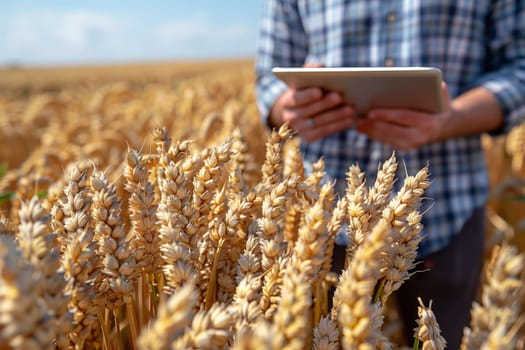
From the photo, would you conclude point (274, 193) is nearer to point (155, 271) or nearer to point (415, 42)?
point (155, 271)

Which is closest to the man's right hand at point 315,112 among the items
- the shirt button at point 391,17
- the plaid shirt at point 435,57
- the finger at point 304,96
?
the finger at point 304,96

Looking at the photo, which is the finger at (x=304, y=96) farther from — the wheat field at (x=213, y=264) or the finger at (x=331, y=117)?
the wheat field at (x=213, y=264)

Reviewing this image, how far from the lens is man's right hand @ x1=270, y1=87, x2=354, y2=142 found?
0.98 m

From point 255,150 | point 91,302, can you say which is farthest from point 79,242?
point 255,150

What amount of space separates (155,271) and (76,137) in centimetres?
236

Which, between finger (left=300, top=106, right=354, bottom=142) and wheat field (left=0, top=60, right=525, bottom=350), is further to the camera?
finger (left=300, top=106, right=354, bottom=142)

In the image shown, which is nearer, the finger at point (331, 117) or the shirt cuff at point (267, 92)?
the finger at point (331, 117)

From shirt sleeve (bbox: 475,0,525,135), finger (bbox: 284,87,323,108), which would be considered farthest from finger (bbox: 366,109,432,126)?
shirt sleeve (bbox: 475,0,525,135)

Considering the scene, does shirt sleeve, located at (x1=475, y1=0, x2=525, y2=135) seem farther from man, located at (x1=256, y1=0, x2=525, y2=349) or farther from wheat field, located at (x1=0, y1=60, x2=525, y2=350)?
wheat field, located at (x1=0, y1=60, x2=525, y2=350)

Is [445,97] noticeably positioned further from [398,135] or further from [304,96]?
[304,96]

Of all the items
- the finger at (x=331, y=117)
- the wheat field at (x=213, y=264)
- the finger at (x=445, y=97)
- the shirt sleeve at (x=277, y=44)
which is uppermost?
the shirt sleeve at (x=277, y=44)

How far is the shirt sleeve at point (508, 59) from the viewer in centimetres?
113

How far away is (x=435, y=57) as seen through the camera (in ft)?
3.77

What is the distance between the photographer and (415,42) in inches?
44.7
